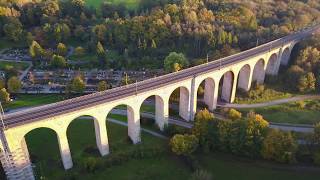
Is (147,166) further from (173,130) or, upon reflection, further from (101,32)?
(101,32)

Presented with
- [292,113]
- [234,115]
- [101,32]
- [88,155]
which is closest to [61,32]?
[101,32]

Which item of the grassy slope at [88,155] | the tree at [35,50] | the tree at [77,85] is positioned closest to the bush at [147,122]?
the grassy slope at [88,155]

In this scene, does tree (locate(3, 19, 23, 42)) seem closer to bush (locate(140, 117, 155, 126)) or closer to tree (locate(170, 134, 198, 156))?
bush (locate(140, 117, 155, 126))

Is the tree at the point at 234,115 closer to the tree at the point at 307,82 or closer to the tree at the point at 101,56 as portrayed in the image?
the tree at the point at 307,82

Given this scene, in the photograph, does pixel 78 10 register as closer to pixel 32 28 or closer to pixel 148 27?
pixel 32 28

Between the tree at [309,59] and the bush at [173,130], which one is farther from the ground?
the tree at [309,59]

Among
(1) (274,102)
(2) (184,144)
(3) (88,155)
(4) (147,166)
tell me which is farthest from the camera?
(1) (274,102)

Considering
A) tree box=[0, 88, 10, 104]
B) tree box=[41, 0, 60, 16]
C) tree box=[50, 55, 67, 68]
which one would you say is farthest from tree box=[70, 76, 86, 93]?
tree box=[41, 0, 60, 16]

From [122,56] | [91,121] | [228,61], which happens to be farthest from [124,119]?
[122,56]
